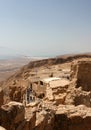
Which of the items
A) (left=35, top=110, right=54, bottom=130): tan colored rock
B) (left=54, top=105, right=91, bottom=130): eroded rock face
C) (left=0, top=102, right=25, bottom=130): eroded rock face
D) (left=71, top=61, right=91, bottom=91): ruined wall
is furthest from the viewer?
(left=71, top=61, right=91, bottom=91): ruined wall

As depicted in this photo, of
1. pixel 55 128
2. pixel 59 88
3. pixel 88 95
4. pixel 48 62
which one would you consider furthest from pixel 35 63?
pixel 55 128

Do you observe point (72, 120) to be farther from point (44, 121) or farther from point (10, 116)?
point (10, 116)

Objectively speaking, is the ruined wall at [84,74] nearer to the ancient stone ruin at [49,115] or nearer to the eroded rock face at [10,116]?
the ancient stone ruin at [49,115]

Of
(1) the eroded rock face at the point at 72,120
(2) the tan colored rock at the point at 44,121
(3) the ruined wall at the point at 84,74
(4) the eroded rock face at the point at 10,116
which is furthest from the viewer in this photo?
(3) the ruined wall at the point at 84,74

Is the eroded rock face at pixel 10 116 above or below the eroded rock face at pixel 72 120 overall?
above

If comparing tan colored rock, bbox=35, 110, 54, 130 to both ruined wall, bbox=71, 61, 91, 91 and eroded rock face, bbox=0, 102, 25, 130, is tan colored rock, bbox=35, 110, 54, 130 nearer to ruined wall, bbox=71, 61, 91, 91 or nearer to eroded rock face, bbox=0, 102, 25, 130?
eroded rock face, bbox=0, 102, 25, 130

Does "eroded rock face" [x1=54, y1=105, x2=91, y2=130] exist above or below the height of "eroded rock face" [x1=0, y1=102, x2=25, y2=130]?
below

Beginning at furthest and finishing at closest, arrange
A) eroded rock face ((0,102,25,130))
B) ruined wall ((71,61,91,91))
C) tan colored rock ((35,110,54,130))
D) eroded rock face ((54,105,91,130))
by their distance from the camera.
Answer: ruined wall ((71,61,91,91))
eroded rock face ((54,105,91,130))
tan colored rock ((35,110,54,130))
eroded rock face ((0,102,25,130))

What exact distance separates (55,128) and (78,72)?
32.2 feet

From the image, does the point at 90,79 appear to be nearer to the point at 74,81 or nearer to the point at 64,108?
the point at 74,81

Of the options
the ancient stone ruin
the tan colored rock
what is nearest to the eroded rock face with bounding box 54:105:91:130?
the ancient stone ruin

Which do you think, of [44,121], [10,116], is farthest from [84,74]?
[10,116]

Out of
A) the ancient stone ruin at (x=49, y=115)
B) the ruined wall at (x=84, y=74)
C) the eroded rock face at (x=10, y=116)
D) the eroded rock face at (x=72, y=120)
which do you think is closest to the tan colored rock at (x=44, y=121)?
the ancient stone ruin at (x=49, y=115)

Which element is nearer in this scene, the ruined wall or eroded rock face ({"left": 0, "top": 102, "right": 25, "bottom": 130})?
eroded rock face ({"left": 0, "top": 102, "right": 25, "bottom": 130})
